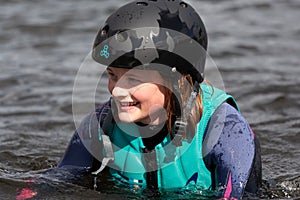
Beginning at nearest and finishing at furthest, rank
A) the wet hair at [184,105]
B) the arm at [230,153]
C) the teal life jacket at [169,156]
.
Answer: the arm at [230,153] → the wet hair at [184,105] → the teal life jacket at [169,156]

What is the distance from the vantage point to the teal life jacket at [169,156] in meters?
5.18

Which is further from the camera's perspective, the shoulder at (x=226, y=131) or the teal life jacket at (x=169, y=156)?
the teal life jacket at (x=169, y=156)

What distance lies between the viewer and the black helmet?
191 inches

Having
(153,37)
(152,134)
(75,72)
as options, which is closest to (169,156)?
(152,134)

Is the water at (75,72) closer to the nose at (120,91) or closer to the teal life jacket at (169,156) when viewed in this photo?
the teal life jacket at (169,156)

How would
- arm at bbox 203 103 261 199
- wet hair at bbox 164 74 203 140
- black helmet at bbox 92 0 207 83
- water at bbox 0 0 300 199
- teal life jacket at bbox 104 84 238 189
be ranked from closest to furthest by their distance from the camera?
1. black helmet at bbox 92 0 207 83
2. arm at bbox 203 103 261 199
3. wet hair at bbox 164 74 203 140
4. teal life jacket at bbox 104 84 238 189
5. water at bbox 0 0 300 199

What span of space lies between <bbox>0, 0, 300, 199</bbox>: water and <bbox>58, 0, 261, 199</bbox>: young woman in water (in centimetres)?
21

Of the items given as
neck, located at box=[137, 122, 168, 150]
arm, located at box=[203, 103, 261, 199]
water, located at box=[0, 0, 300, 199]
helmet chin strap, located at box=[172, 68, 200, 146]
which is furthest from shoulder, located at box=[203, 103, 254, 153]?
water, located at box=[0, 0, 300, 199]

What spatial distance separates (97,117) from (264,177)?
5.12ft

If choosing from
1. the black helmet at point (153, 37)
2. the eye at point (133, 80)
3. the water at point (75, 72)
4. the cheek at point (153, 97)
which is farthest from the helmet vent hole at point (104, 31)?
the water at point (75, 72)

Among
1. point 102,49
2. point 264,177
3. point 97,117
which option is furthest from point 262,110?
point 102,49

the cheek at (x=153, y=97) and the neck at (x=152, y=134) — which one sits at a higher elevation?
the cheek at (x=153, y=97)

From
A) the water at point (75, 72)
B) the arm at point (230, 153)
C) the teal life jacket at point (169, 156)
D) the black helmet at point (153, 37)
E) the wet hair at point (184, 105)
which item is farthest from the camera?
the water at point (75, 72)

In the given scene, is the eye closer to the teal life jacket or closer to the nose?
the nose
